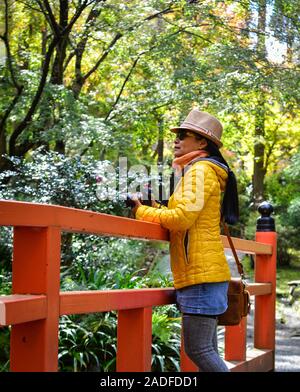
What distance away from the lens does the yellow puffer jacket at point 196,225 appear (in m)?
2.95

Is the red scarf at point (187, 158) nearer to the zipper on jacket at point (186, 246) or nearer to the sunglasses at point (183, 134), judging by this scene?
the sunglasses at point (183, 134)

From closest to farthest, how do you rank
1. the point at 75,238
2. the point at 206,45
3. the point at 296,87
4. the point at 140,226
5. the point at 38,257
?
the point at 38,257 < the point at 140,226 < the point at 75,238 < the point at 296,87 < the point at 206,45

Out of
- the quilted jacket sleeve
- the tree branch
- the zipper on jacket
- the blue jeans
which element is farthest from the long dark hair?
the tree branch

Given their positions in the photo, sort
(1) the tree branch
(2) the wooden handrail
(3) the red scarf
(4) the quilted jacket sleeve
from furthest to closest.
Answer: (1) the tree branch, (3) the red scarf, (4) the quilted jacket sleeve, (2) the wooden handrail

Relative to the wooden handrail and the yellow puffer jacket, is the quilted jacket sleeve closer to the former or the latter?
the yellow puffer jacket

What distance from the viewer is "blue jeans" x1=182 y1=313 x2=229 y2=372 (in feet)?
9.94

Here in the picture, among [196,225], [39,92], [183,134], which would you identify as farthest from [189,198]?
[39,92]

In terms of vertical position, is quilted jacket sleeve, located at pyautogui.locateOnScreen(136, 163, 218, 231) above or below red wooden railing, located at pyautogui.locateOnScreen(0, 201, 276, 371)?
above

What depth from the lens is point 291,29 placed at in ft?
31.1

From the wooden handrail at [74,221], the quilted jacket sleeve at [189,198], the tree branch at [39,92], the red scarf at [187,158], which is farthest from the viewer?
the tree branch at [39,92]

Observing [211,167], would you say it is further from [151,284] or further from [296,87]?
[296,87]

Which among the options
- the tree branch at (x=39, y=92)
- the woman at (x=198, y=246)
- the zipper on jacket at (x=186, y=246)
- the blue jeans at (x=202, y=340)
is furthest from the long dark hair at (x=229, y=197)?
the tree branch at (x=39, y=92)

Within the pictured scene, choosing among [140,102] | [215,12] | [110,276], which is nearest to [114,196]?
[110,276]

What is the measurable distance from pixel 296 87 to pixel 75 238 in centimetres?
380
